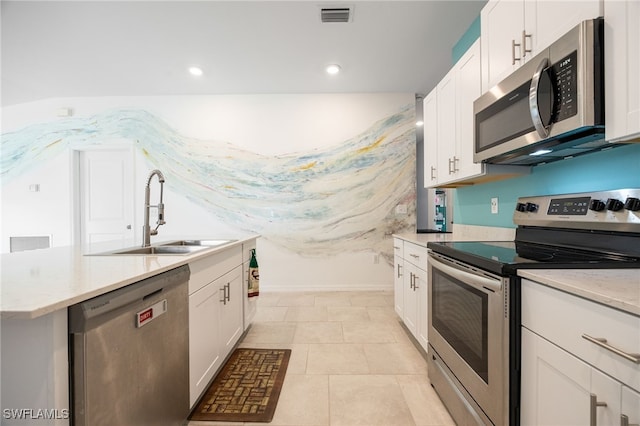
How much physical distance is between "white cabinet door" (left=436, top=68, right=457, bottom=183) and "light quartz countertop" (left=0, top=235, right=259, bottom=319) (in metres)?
1.95

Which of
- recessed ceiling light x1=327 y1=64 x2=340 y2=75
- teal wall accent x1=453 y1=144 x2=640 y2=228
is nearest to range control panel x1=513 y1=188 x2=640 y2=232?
teal wall accent x1=453 y1=144 x2=640 y2=228

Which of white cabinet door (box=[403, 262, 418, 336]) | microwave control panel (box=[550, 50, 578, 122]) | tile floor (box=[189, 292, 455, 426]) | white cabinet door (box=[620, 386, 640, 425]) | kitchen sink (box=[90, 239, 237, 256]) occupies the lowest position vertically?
tile floor (box=[189, 292, 455, 426])

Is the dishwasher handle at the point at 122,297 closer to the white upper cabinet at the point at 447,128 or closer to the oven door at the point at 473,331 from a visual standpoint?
the oven door at the point at 473,331

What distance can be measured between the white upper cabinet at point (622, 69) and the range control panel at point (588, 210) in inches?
12.1

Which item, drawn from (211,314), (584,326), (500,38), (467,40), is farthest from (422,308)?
(467,40)

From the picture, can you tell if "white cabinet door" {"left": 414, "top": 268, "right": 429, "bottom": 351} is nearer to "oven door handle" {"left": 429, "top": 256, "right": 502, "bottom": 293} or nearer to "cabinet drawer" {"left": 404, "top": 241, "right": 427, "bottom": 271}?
"cabinet drawer" {"left": 404, "top": 241, "right": 427, "bottom": 271}

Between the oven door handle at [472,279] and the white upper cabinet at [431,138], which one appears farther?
the white upper cabinet at [431,138]

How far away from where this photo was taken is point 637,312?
632 millimetres

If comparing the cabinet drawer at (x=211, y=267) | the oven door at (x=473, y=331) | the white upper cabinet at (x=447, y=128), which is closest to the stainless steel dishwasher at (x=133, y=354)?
the cabinet drawer at (x=211, y=267)

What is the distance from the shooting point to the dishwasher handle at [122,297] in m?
0.79

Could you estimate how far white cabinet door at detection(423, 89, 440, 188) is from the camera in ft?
8.38

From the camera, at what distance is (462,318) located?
1398 mm

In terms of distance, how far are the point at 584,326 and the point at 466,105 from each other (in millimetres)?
1672

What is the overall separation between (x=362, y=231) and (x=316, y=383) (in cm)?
247
